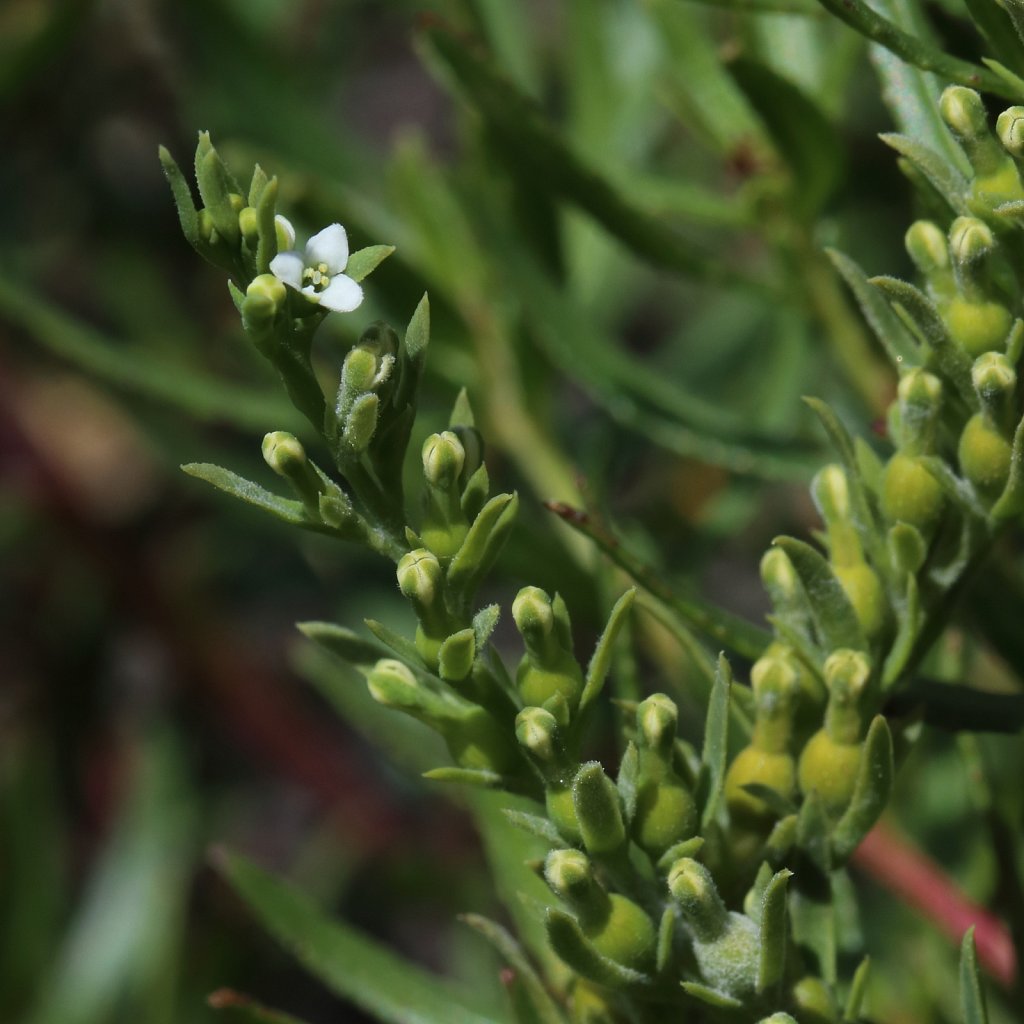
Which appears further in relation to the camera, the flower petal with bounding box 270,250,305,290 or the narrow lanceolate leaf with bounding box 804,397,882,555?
the narrow lanceolate leaf with bounding box 804,397,882,555

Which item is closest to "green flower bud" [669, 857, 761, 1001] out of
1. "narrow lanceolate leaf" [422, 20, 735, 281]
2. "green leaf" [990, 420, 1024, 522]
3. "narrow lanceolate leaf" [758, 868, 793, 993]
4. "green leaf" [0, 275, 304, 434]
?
"narrow lanceolate leaf" [758, 868, 793, 993]

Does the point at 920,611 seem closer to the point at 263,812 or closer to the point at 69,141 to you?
the point at 69,141

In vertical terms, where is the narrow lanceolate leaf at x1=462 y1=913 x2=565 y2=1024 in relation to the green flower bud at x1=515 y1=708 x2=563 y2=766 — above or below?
below

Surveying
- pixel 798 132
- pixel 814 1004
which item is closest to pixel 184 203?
pixel 814 1004

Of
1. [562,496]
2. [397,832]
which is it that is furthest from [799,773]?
[397,832]

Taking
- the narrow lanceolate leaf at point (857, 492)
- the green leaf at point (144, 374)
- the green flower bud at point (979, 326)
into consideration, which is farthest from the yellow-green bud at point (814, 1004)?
the green leaf at point (144, 374)

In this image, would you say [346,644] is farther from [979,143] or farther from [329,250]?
[979,143]

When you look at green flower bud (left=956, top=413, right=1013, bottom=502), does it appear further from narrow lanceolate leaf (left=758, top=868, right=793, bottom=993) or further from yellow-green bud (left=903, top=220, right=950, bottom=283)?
narrow lanceolate leaf (left=758, top=868, right=793, bottom=993)

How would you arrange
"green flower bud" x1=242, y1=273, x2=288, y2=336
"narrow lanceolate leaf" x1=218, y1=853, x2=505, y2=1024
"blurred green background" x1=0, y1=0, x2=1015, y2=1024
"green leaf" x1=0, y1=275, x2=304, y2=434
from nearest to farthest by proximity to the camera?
1. "green flower bud" x1=242, y1=273, x2=288, y2=336
2. "narrow lanceolate leaf" x1=218, y1=853, x2=505, y2=1024
3. "blurred green background" x1=0, y1=0, x2=1015, y2=1024
4. "green leaf" x1=0, y1=275, x2=304, y2=434
